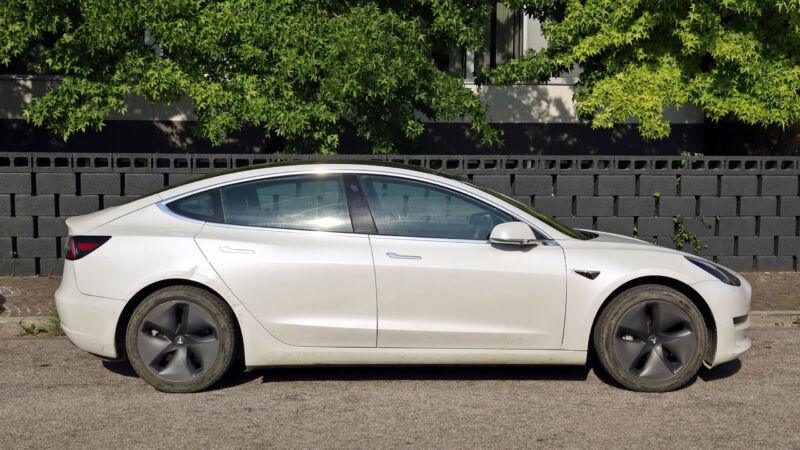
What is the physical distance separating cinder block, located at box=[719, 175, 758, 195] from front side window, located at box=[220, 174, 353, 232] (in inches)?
238

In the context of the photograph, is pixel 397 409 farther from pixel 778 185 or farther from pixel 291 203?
pixel 778 185

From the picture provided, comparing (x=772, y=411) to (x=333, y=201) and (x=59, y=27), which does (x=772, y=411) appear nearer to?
(x=333, y=201)

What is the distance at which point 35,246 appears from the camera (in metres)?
10.1

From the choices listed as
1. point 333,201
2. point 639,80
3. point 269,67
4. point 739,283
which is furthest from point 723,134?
point 333,201

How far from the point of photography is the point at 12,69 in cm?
1667

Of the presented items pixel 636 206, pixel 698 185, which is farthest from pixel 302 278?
pixel 698 185

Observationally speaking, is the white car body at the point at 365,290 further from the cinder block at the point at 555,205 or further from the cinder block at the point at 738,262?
the cinder block at the point at 738,262

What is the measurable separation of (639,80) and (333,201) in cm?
718

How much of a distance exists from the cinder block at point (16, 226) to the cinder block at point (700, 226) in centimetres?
725

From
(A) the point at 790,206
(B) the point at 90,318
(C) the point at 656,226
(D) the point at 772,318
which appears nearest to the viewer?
(B) the point at 90,318

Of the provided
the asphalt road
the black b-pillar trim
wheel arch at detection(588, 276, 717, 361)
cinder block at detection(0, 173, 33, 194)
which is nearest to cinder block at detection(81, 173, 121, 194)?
cinder block at detection(0, 173, 33, 194)

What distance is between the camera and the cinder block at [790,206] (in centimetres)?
1079

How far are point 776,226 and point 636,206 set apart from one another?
1691 mm

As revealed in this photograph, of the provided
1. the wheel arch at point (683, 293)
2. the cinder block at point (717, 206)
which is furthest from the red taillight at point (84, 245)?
the cinder block at point (717, 206)
